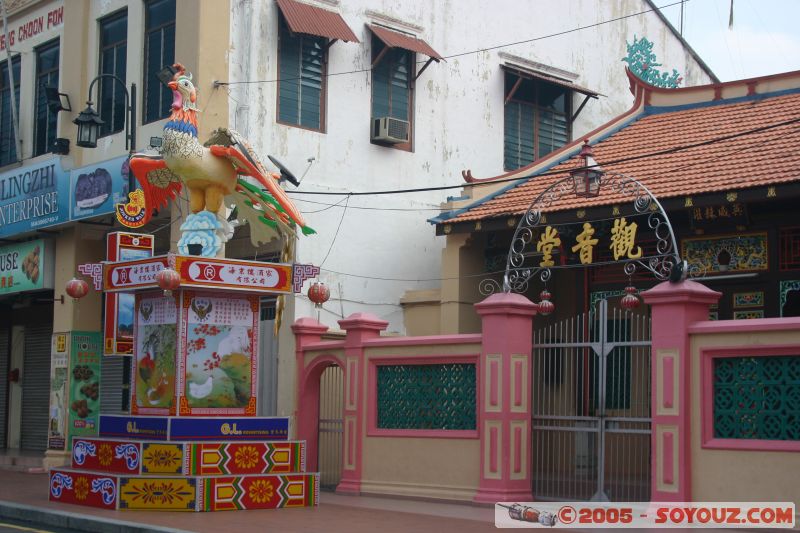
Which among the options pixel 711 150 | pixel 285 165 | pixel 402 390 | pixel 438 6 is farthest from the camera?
pixel 438 6

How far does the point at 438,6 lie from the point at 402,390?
9199 millimetres

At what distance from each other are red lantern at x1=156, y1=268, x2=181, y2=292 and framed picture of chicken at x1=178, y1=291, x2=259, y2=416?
680 millimetres

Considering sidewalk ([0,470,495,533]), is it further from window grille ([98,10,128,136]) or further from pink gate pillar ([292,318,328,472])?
window grille ([98,10,128,136])

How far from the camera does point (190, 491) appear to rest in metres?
14.1

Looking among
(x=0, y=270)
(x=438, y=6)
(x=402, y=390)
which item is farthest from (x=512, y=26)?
(x=0, y=270)

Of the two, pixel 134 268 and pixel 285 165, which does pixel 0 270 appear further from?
pixel 134 268

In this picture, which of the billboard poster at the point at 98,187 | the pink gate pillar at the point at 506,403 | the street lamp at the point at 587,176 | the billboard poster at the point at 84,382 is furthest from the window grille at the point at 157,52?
the pink gate pillar at the point at 506,403

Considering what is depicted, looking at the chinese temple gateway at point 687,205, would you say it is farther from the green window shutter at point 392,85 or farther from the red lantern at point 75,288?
the red lantern at point 75,288

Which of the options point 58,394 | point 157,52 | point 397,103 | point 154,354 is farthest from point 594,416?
point 58,394

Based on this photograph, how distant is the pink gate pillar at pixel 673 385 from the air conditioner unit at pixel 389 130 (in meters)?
8.63

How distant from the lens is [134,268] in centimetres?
1520

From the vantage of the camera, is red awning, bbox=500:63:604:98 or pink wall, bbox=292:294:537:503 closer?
pink wall, bbox=292:294:537:503

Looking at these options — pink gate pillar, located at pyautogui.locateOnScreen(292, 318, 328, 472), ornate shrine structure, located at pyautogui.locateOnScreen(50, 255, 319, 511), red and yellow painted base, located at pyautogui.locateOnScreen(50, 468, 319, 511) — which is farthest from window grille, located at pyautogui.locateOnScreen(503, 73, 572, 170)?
red and yellow painted base, located at pyautogui.locateOnScreen(50, 468, 319, 511)

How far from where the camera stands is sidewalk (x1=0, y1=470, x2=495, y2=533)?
12.6m
